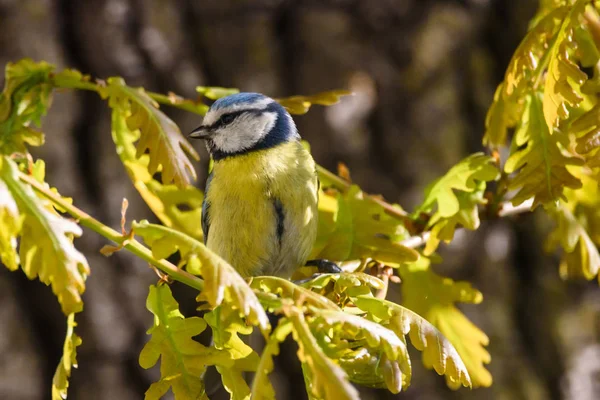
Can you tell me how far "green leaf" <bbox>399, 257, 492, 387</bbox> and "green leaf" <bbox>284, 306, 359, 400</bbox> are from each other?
648 millimetres

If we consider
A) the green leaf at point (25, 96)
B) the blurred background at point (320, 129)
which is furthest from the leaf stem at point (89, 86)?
the blurred background at point (320, 129)

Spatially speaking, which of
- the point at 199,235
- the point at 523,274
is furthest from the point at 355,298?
the point at 523,274

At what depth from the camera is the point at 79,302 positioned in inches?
30.3

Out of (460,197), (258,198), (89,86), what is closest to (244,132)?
(258,198)

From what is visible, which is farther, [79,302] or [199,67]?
[199,67]

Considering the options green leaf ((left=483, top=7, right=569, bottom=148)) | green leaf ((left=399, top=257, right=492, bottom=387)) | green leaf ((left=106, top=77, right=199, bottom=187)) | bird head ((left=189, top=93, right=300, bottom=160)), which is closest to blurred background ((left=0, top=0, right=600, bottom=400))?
bird head ((left=189, top=93, right=300, bottom=160))

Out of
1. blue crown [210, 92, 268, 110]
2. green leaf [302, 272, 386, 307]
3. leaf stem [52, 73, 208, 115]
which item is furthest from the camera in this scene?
blue crown [210, 92, 268, 110]

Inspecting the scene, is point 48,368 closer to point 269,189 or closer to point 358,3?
point 269,189

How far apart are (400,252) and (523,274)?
4.45ft

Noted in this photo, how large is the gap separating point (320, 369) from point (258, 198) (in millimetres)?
804

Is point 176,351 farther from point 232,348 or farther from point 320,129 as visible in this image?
point 320,129

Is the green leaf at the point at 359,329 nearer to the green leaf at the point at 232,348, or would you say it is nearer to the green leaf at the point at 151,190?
the green leaf at the point at 232,348

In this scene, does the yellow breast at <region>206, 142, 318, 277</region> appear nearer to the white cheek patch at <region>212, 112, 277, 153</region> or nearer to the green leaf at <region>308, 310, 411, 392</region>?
the white cheek patch at <region>212, 112, 277, 153</region>

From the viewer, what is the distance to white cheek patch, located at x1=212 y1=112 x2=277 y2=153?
66.0 inches
